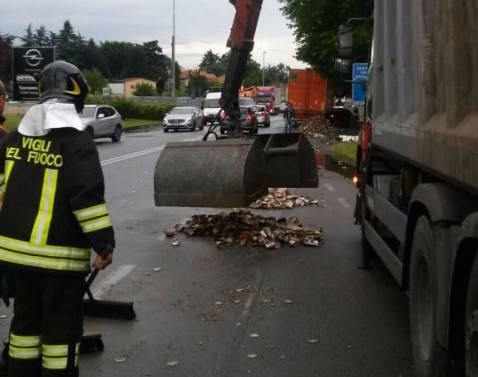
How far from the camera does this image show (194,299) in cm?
642

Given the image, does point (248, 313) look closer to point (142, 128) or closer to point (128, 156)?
point (128, 156)

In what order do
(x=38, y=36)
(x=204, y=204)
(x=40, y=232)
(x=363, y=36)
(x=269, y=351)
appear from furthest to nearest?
(x=38, y=36) → (x=363, y=36) → (x=204, y=204) → (x=269, y=351) → (x=40, y=232)

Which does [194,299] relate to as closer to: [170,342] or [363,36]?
[170,342]

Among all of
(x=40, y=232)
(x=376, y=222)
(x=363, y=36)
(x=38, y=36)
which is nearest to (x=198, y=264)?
(x=376, y=222)

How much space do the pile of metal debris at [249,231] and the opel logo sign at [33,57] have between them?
90.2 feet

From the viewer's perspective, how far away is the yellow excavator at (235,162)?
26.8 ft

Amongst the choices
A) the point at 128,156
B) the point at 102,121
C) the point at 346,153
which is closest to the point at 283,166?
the point at 346,153

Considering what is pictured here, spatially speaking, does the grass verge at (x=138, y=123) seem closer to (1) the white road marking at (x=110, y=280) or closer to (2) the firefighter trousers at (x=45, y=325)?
(1) the white road marking at (x=110, y=280)

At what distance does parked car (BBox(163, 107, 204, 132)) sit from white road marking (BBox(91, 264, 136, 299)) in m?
32.6

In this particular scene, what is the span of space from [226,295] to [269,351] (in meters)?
1.53

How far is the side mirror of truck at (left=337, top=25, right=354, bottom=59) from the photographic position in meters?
8.10

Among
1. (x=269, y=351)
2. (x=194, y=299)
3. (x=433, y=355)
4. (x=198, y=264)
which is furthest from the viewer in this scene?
(x=198, y=264)

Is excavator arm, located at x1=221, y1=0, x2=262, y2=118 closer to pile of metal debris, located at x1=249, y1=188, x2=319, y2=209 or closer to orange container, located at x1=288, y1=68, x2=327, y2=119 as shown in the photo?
pile of metal debris, located at x1=249, y1=188, x2=319, y2=209

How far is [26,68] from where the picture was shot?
35281 millimetres
